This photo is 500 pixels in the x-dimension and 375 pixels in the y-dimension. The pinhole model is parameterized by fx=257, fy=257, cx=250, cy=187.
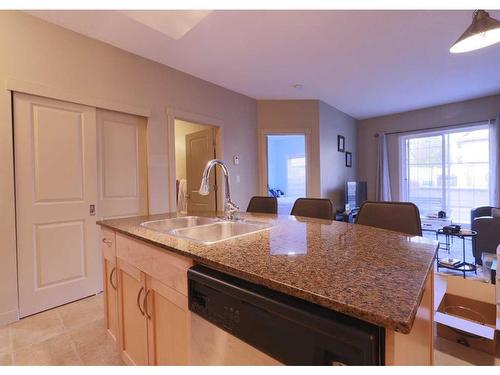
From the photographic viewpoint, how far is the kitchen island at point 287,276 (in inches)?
21.9

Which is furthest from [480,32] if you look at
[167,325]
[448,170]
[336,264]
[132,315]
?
[448,170]

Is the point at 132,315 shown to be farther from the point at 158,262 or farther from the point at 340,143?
the point at 340,143

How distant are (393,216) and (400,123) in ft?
15.7

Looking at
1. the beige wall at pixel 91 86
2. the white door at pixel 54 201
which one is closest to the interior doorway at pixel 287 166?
the beige wall at pixel 91 86

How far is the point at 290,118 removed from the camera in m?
4.35

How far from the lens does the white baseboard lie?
2.00m

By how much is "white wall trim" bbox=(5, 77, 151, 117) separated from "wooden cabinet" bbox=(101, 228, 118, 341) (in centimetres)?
144

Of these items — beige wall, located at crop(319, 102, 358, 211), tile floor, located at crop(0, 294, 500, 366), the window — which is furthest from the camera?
the window

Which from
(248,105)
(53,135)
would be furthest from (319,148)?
(53,135)

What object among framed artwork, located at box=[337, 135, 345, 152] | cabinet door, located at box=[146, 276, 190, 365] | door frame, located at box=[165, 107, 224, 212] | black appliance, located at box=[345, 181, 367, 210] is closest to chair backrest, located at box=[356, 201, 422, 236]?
cabinet door, located at box=[146, 276, 190, 365]

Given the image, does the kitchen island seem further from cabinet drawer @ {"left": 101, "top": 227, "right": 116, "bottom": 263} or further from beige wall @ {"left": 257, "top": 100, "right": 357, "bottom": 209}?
beige wall @ {"left": 257, "top": 100, "right": 357, "bottom": 209}

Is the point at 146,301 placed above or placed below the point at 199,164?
below

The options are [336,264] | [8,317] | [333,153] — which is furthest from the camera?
[333,153]
